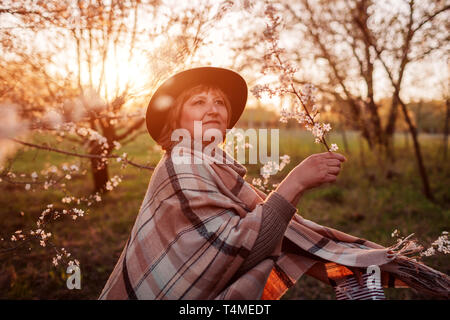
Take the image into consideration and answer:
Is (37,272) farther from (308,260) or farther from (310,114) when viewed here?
(310,114)

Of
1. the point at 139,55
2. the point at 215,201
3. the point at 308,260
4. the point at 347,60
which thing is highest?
the point at 347,60

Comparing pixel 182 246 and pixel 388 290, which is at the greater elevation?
pixel 182 246

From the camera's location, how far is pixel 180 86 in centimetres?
194

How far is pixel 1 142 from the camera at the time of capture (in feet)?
8.30

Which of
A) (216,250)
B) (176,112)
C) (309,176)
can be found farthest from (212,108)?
(216,250)

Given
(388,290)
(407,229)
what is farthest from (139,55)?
(407,229)

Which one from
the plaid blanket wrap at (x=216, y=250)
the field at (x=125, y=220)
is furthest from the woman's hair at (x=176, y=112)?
the field at (x=125, y=220)

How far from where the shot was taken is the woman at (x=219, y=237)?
1.43 metres

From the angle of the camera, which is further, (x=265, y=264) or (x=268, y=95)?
(x=268, y=95)

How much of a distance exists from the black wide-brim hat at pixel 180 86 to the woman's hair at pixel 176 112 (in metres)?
0.02

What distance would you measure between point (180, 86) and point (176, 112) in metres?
0.16

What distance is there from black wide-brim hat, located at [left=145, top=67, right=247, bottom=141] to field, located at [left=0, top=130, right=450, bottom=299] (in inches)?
43.5

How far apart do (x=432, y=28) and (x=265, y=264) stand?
6620mm

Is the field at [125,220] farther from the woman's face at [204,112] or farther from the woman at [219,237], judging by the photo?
the woman's face at [204,112]
